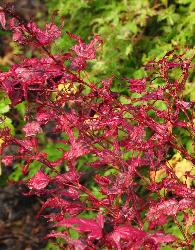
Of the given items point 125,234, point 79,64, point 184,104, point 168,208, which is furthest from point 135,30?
point 125,234

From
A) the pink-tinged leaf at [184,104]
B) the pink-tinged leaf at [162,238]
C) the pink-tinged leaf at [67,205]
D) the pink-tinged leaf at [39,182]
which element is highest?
the pink-tinged leaf at [184,104]

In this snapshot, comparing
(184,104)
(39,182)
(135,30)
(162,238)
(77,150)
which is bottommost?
(162,238)

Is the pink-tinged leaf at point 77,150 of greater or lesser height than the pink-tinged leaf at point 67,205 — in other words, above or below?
above

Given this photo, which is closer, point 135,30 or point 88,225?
point 88,225

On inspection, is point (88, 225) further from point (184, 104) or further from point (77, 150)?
point (184, 104)

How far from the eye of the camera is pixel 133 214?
5.73 feet

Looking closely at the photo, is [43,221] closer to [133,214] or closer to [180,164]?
[180,164]

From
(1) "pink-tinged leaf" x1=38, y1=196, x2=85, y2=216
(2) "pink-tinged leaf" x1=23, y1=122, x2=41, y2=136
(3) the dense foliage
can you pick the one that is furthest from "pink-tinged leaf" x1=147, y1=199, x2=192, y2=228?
(3) the dense foliage

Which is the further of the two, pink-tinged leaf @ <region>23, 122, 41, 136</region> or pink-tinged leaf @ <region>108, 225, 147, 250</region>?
pink-tinged leaf @ <region>23, 122, 41, 136</region>

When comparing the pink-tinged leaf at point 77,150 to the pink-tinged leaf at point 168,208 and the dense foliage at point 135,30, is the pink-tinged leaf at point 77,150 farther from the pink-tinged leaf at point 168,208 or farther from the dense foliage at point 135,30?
the dense foliage at point 135,30

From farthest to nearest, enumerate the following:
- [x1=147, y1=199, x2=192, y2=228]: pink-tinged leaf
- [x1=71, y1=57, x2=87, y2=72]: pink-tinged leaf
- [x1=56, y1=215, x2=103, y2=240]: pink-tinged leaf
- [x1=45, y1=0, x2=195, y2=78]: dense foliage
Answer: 1. [x1=45, y1=0, x2=195, y2=78]: dense foliage
2. [x1=71, y1=57, x2=87, y2=72]: pink-tinged leaf
3. [x1=147, y1=199, x2=192, y2=228]: pink-tinged leaf
4. [x1=56, y1=215, x2=103, y2=240]: pink-tinged leaf

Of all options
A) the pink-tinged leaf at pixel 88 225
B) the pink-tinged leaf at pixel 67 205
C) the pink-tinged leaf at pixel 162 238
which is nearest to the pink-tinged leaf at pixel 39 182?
the pink-tinged leaf at pixel 67 205

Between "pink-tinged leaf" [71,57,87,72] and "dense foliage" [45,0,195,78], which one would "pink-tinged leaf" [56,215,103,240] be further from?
"dense foliage" [45,0,195,78]

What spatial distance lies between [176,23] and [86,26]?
89 centimetres
